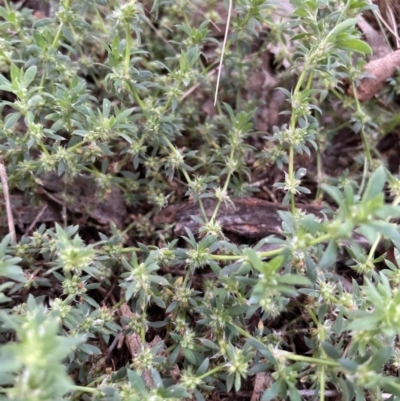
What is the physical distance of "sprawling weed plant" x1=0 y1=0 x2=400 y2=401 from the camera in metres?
2.03

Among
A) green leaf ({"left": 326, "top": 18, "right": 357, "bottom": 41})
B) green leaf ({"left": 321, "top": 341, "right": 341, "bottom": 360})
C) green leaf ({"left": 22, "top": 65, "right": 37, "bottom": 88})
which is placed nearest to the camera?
green leaf ({"left": 321, "top": 341, "right": 341, "bottom": 360})

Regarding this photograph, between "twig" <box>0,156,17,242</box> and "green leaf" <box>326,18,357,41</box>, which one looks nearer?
"green leaf" <box>326,18,357,41</box>

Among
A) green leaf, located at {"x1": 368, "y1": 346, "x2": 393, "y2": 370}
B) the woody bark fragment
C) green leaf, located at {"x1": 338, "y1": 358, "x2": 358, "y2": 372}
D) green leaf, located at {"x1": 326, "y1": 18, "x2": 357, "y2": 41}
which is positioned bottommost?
green leaf, located at {"x1": 338, "y1": 358, "x2": 358, "y2": 372}

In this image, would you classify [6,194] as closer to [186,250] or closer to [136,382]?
[186,250]

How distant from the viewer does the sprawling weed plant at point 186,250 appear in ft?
6.65

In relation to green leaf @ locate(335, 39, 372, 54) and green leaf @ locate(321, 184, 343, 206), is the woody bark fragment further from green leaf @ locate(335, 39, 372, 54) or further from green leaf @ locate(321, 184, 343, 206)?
green leaf @ locate(321, 184, 343, 206)

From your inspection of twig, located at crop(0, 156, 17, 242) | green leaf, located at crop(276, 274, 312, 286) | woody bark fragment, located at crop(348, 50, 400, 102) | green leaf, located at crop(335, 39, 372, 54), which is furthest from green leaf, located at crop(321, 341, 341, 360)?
woody bark fragment, located at crop(348, 50, 400, 102)

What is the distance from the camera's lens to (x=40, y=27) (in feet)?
9.98

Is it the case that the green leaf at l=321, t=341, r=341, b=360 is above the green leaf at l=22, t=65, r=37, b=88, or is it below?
below

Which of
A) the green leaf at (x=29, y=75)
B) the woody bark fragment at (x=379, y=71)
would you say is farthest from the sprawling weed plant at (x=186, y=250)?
the woody bark fragment at (x=379, y=71)

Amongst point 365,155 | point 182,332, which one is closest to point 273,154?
point 365,155

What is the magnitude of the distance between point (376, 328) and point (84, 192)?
2.16m

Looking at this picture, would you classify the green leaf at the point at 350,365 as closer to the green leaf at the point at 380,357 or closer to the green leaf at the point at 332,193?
the green leaf at the point at 380,357

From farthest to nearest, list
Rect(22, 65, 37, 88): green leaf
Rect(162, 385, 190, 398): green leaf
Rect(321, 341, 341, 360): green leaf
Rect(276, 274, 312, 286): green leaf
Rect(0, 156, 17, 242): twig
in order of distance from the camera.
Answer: Rect(0, 156, 17, 242): twig
Rect(22, 65, 37, 88): green leaf
Rect(321, 341, 341, 360): green leaf
Rect(162, 385, 190, 398): green leaf
Rect(276, 274, 312, 286): green leaf
